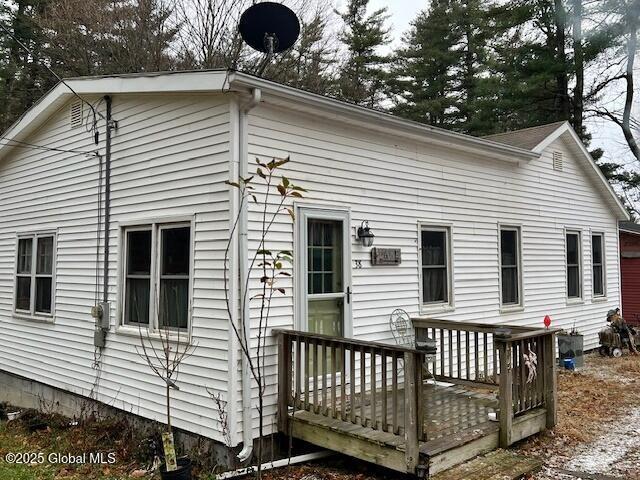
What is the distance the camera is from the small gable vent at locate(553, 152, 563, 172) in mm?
9816

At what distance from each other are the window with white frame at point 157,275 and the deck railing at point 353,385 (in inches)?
48.2

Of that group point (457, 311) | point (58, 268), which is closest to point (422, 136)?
point (457, 311)

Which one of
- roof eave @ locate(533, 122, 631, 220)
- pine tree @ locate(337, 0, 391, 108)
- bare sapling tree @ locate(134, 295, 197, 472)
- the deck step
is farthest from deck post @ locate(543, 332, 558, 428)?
pine tree @ locate(337, 0, 391, 108)

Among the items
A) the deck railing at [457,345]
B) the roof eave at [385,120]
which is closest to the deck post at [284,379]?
the deck railing at [457,345]

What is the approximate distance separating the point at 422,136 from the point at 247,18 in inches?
103

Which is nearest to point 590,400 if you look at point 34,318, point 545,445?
point 545,445

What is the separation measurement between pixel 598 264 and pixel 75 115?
402 inches

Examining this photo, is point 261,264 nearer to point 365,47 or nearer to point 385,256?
point 385,256

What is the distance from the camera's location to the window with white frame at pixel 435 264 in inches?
281

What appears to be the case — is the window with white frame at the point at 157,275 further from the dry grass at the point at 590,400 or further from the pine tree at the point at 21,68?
the pine tree at the point at 21,68

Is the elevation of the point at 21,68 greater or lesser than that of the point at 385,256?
greater

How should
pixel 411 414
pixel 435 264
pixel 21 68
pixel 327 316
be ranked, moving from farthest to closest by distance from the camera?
pixel 21 68
pixel 435 264
pixel 327 316
pixel 411 414

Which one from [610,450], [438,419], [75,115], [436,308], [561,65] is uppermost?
[561,65]

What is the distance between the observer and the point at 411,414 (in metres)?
4.16
